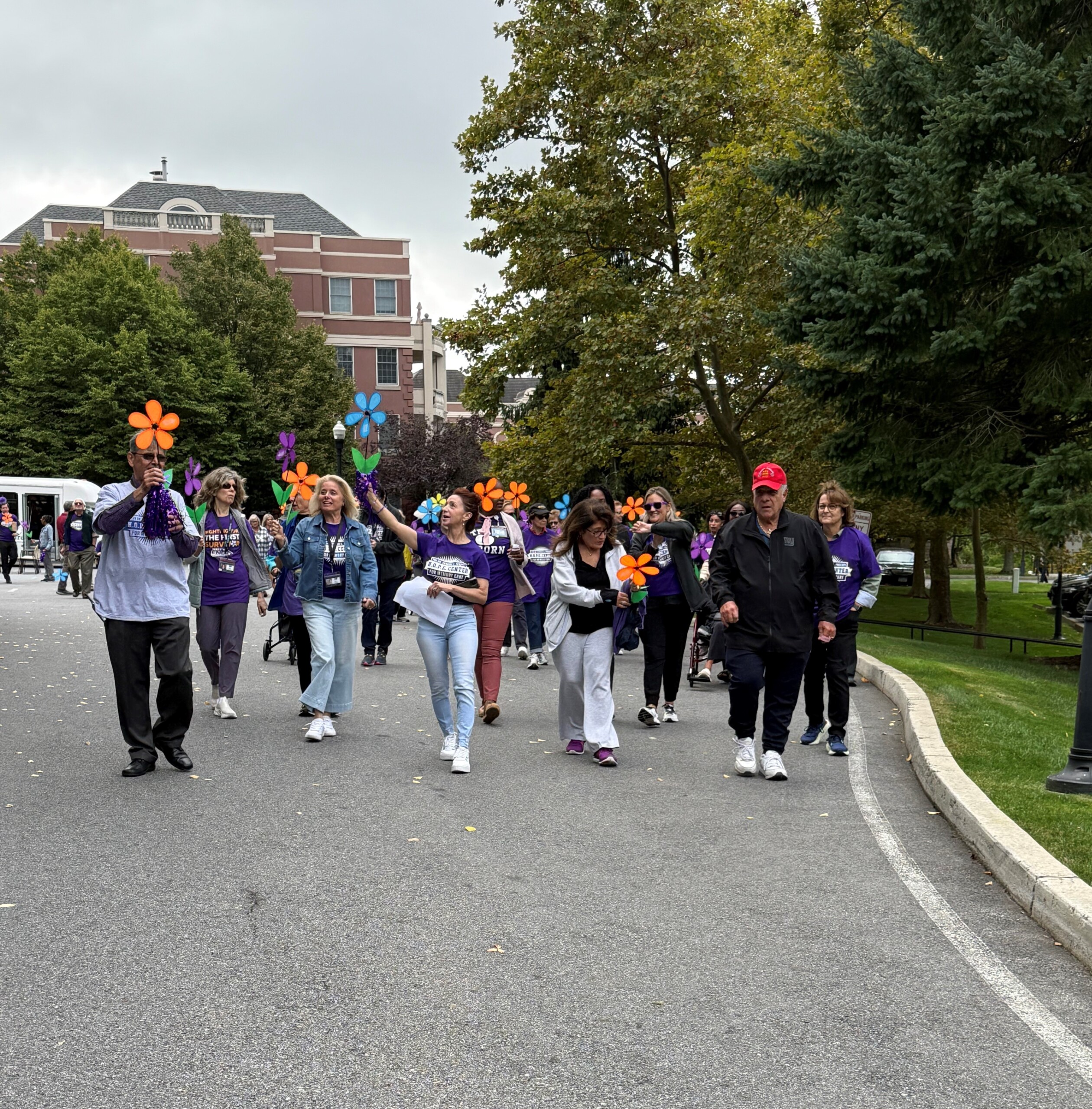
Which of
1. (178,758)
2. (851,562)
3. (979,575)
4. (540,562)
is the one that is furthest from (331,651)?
(979,575)

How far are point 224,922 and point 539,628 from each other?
34.5 feet

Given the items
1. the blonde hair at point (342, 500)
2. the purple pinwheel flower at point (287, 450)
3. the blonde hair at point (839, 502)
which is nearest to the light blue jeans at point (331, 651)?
the blonde hair at point (342, 500)

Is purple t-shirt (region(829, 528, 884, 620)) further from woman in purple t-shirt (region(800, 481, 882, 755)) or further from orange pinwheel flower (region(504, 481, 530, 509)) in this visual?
orange pinwheel flower (region(504, 481, 530, 509))

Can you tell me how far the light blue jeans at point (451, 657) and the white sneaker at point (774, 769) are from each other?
1.91m

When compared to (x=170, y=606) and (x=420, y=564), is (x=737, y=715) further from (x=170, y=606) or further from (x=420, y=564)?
(x=170, y=606)

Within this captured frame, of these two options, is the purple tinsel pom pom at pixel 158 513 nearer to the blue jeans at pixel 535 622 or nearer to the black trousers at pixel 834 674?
the black trousers at pixel 834 674

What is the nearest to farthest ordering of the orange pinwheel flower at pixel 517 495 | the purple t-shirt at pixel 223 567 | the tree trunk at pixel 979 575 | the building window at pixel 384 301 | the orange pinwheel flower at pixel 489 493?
the purple t-shirt at pixel 223 567, the orange pinwheel flower at pixel 489 493, the orange pinwheel flower at pixel 517 495, the tree trunk at pixel 979 575, the building window at pixel 384 301

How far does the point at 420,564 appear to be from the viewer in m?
9.77

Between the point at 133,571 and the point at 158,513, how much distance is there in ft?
1.34

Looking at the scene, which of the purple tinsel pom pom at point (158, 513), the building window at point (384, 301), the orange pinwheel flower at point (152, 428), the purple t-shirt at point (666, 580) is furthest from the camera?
the building window at point (384, 301)

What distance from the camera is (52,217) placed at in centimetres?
7531

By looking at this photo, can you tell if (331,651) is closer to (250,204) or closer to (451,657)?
(451,657)

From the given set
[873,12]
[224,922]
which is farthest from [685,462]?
[224,922]

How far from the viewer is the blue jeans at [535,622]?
15.2 meters
